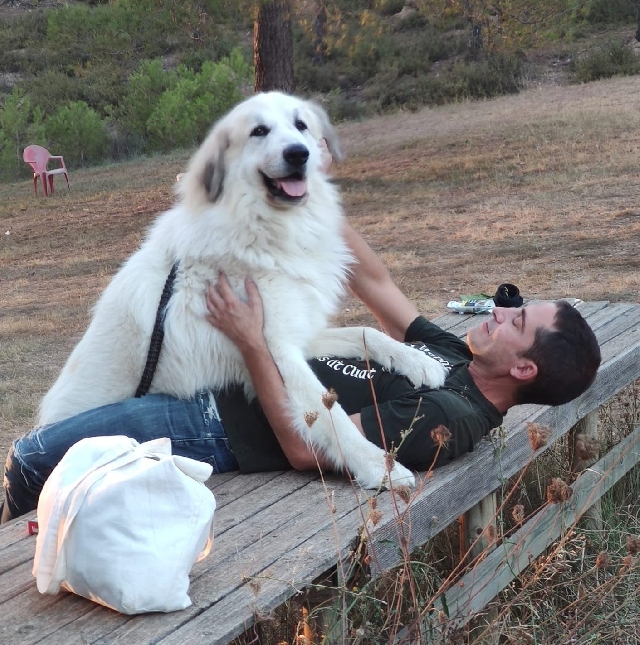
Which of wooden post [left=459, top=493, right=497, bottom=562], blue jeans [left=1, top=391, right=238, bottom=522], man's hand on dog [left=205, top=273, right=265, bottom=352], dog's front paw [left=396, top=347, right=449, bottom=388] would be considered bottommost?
wooden post [left=459, top=493, right=497, bottom=562]

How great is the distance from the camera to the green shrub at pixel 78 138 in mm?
17422

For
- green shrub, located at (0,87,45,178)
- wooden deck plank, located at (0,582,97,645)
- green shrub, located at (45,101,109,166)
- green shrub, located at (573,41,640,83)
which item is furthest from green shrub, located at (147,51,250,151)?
wooden deck plank, located at (0,582,97,645)

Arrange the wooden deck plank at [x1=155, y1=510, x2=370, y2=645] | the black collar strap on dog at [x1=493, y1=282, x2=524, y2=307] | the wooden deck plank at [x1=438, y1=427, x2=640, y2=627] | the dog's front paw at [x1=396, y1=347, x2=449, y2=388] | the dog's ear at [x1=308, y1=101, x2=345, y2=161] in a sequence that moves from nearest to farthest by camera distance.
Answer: the wooden deck plank at [x1=155, y1=510, x2=370, y2=645] < the wooden deck plank at [x1=438, y1=427, x2=640, y2=627] < the dog's front paw at [x1=396, y1=347, x2=449, y2=388] < the dog's ear at [x1=308, y1=101, x2=345, y2=161] < the black collar strap on dog at [x1=493, y1=282, x2=524, y2=307]

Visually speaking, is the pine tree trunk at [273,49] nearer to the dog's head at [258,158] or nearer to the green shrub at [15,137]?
the green shrub at [15,137]

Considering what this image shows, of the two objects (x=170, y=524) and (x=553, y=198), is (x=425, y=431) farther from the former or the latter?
(x=553, y=198)

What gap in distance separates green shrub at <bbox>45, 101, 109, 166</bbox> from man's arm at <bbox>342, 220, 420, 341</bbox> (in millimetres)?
14697

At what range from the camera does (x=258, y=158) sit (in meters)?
3.30

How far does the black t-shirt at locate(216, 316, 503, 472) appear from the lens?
8.67ft

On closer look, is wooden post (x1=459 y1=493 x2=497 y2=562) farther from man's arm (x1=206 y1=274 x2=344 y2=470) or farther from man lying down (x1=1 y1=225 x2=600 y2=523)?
man's arm (x1=206 y1=274 x2=344 y2=470)

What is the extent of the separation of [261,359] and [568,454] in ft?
5.34

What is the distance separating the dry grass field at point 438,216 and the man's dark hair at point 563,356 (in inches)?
129

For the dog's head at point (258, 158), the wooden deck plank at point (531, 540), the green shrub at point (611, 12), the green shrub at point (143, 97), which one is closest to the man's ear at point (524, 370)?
the wooden deck plank at point (531, 540)

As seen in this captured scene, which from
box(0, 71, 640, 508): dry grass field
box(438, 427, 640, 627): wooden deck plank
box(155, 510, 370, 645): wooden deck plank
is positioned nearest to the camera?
box(155, 510, 370, 645): wooden deck plank

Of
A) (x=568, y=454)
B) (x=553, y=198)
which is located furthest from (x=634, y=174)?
(x=568, y=454)
